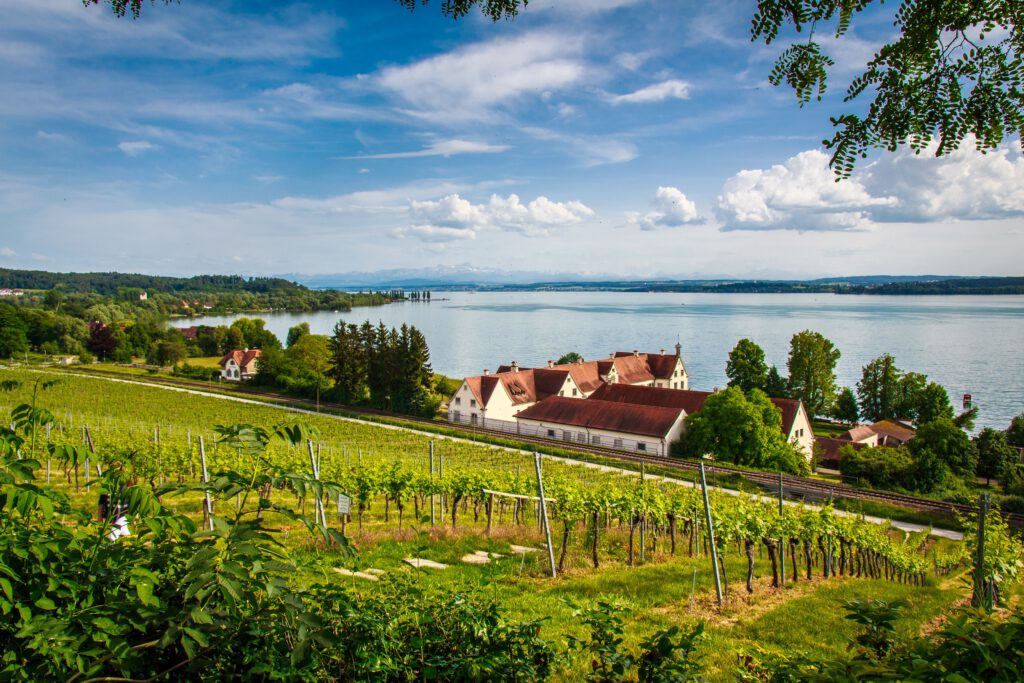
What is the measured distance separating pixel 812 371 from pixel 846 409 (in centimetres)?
556

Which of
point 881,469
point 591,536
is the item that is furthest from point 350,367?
point 591,536

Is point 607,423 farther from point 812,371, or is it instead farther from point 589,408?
point 812,371

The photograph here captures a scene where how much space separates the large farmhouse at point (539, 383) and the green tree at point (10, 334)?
62896mm

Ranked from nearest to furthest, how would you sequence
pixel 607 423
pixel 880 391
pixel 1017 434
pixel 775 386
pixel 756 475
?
pixel 756 475, pixel 607 423, pixel 1017 434, pixel 775 386, pixel 880 391

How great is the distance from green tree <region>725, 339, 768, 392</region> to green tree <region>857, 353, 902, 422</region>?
11.7 m

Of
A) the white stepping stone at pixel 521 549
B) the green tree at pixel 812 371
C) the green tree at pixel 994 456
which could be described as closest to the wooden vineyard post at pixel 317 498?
the white stepping stone at pixel 521 549

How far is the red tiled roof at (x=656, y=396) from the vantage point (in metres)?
41.2

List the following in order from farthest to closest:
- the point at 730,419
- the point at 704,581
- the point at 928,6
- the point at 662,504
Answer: the point at 730,419 < the point at 662,504 < the point at 704,581 < the point at 928,6

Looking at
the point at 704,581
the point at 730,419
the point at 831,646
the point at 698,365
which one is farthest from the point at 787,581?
the point at 698,365

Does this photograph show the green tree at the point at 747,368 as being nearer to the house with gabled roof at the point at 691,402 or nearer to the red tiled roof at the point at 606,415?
the house with gabled roof at the point at 691,402

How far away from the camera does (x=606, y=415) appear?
37.9 meters

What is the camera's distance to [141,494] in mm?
2523

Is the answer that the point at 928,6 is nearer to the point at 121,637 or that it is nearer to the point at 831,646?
the point at 121,637

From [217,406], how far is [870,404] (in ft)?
200
